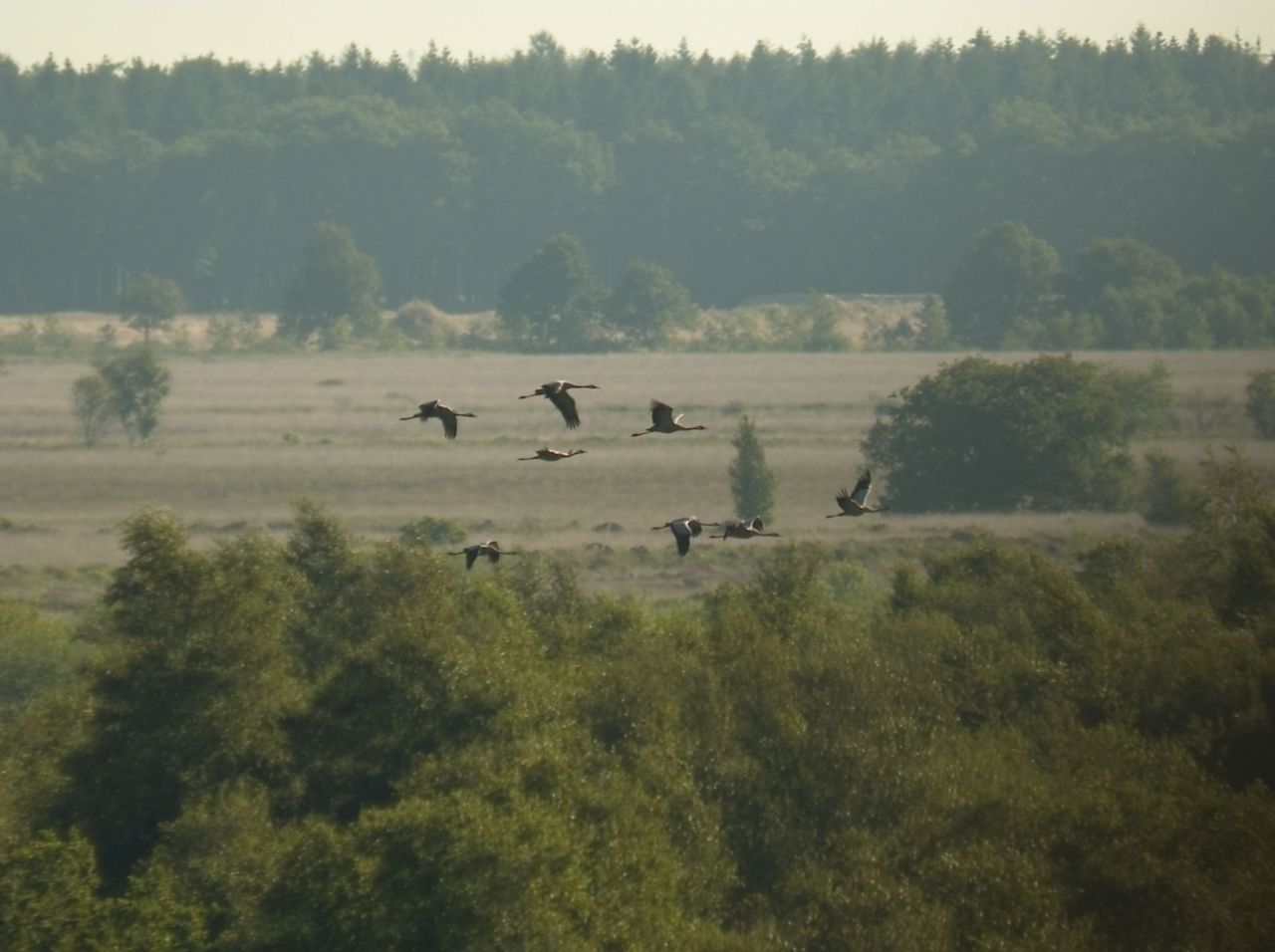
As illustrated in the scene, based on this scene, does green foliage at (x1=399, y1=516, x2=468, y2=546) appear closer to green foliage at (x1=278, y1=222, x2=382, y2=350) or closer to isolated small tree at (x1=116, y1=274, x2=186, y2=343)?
green foliage at (x1=278, y1=222, x2=382, y2=350)

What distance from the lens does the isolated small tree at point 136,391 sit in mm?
67688

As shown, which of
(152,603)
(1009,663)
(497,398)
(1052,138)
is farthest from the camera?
(1052,138)

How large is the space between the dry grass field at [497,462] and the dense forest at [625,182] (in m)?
36.8

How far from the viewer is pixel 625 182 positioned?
146 m

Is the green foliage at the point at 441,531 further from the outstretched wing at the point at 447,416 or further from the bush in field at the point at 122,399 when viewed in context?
the outstretched wing at the point at 447,416

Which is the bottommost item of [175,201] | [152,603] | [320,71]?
[152,603]

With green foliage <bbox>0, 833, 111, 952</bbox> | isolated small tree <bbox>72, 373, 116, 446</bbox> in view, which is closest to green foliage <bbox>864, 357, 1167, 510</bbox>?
isolated small tree <bbox>72, 373, 116, 446</bbox>

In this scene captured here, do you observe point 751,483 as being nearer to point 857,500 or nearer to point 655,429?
point 857,500

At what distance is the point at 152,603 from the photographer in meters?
28.4

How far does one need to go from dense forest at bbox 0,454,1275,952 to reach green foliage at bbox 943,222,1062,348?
69.4 m

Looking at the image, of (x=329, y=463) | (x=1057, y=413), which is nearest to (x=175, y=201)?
(x=329, y=463)

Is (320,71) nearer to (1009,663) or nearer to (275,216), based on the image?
(275,216)

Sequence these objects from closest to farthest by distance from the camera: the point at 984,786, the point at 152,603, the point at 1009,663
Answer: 1. the point at 984,786
2. the point at 152,603
3. the point at 1009,663

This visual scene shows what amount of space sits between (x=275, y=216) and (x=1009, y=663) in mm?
114605
